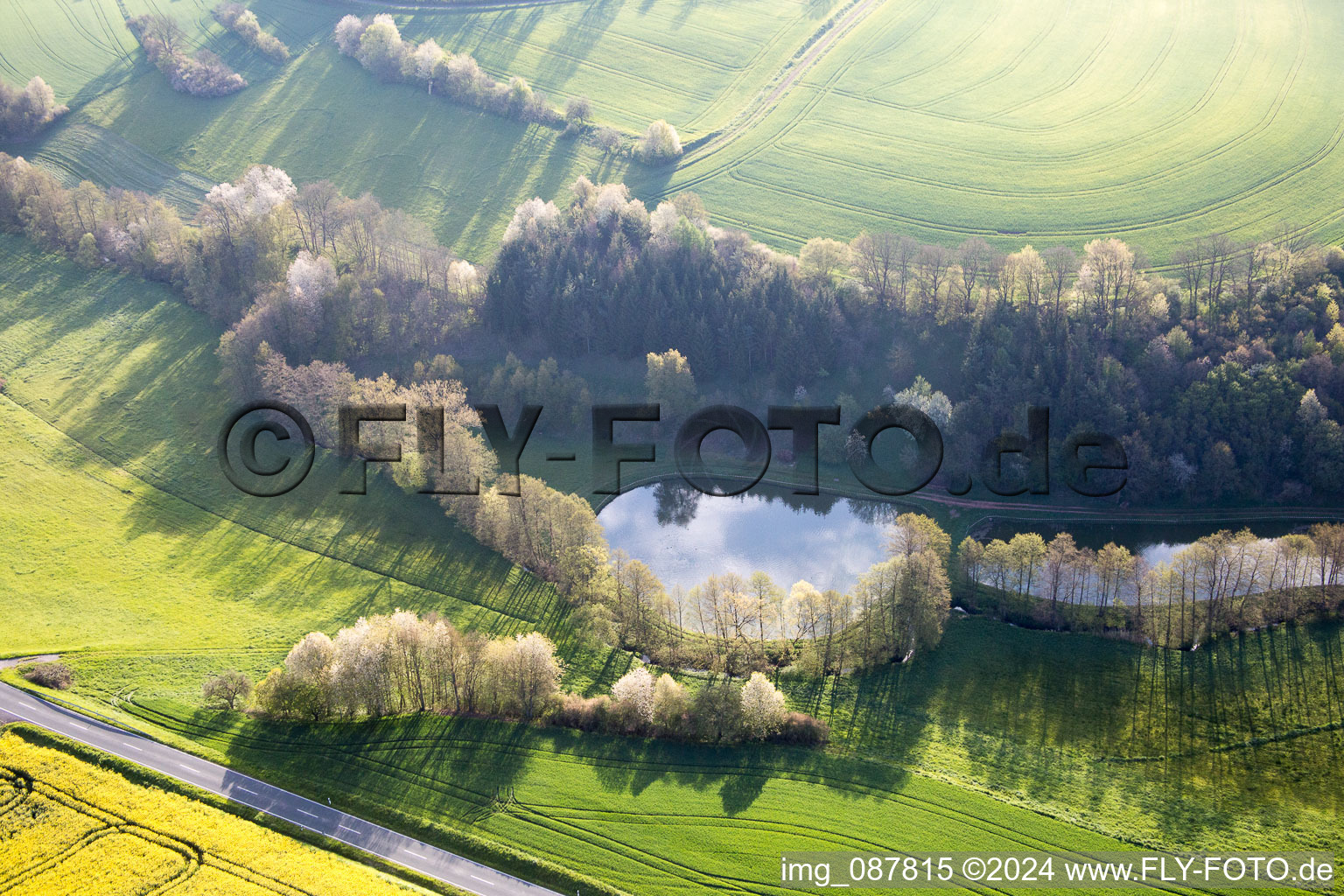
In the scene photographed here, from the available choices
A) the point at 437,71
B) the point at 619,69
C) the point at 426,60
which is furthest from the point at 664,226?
the point at 426,60

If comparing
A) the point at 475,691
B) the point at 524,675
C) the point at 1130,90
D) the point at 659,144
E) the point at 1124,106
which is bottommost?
the point at 475,691

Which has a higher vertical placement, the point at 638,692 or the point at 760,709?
the point at 638,692

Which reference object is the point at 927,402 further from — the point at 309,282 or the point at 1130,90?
the point at 1130,90

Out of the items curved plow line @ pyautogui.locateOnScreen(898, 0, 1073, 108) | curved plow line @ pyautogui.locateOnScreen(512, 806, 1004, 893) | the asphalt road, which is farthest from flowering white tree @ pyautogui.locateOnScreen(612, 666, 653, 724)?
curved plow line @ pyautogui.locateOnScreen(898, 0, 1073, 108)

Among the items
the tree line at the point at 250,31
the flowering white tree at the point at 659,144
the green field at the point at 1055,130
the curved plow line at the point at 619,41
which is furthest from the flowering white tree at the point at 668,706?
the tree line at the point at 250,31

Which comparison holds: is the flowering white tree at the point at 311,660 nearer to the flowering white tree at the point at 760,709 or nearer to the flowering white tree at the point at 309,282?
the flowering white tree at the point at 760,709

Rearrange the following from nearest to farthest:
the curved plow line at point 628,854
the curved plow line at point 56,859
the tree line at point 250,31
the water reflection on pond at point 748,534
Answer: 1. the curved plow line at point 56,859
2. the curved plow line at point 628,854
3. the water reflection on pond at point 748,534
4. the tree line at point 250,31

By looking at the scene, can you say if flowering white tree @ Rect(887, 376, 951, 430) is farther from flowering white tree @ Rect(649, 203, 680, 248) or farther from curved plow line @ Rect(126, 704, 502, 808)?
curved plow line @ Rect(126, 704, 502, 808)
